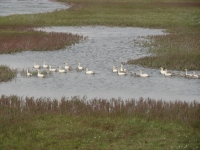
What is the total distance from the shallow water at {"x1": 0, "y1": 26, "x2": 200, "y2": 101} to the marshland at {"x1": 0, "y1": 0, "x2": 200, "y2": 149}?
0.15 feet

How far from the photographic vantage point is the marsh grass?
27577mm

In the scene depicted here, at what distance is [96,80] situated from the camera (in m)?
27.8

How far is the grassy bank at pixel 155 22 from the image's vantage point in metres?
32.0

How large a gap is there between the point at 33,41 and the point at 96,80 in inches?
509

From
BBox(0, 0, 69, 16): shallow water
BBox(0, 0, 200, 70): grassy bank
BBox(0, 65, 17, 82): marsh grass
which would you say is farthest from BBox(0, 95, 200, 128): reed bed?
BBox(0, 0, 69, 16): shallow water

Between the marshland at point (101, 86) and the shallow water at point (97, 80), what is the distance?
1.8 inches

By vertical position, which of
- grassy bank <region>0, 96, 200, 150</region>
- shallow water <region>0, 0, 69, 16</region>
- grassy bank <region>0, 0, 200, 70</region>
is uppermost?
grassy bank <region>0, 96, 200, 150</region>

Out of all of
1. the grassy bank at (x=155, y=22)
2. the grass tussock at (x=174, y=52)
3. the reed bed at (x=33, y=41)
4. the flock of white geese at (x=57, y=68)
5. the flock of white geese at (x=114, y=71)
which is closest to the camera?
the flock of white geese at (x=114, y=71)

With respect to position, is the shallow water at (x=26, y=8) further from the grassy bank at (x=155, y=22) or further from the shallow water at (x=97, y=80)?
the shallow water at (x=97, y=80)

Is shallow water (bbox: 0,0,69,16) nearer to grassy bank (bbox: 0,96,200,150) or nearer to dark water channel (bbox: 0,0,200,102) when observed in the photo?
dark water channel (bbox: 0,0,200,102)

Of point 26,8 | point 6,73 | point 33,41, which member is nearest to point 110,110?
point 6,73

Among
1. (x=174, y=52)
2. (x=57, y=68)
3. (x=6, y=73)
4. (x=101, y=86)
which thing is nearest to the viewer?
(x=101, y=86)

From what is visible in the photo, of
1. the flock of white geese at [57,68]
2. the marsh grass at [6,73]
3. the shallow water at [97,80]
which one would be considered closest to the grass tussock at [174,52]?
the shallow water at [97,80]

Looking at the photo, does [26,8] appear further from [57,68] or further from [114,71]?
[114,71]
